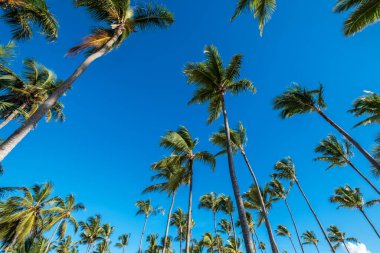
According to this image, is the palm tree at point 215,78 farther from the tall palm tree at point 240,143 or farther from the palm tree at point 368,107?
the palm tree at point 368,107

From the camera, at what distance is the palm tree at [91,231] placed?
41.5 meters

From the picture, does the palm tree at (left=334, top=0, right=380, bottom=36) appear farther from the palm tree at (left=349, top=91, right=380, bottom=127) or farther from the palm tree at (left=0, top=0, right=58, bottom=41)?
the palm tree at (left=0, top=0, right=58, bottom=41)

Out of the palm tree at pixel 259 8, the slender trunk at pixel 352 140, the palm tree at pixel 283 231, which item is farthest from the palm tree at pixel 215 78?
the palm tree at pixel 283 231

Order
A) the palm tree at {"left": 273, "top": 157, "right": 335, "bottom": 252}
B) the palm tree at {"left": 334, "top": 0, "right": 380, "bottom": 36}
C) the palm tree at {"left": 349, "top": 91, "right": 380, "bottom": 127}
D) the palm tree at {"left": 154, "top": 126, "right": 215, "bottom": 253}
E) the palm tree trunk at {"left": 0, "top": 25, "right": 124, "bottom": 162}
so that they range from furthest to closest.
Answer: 1. the palm tree at {"left": 273, "top": 157, "right": 335, "bottom": 252}
2. the palm tree at {"left": 154, "top": 126, "right": 215, "bottom": 253}
3. the palm tree at {"left": 349, "top": 91, "right": 380, "bottom": 127}
4. the palm tree at {"left": 334, "top": 0, "right": 380, "bottom": 36}
5. the palm tree trunk at {"left": 0, "top": 25, "right": 124, "bottom": 162}

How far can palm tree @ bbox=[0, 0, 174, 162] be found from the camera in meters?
7.38

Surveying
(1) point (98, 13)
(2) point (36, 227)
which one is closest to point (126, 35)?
(1) point (98, 13)

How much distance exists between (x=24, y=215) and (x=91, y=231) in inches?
1024

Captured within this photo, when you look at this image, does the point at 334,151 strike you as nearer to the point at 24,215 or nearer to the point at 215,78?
the point at 215,78

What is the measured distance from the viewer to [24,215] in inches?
773

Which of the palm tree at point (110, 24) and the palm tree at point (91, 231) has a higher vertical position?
the palm tree at point (91, 231)

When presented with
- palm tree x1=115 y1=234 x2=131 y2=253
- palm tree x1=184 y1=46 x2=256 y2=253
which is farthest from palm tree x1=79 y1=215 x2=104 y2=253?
palm tree x1=184 y1=46 x2=256 y2=253

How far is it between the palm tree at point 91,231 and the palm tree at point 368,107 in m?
43.8

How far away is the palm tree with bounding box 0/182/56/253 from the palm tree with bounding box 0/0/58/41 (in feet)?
50.4

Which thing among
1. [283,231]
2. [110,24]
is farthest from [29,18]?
[283,231]
